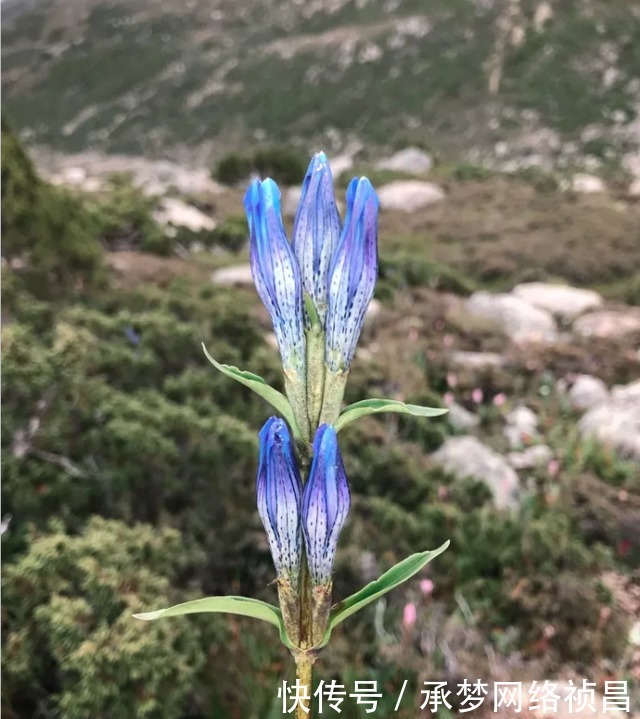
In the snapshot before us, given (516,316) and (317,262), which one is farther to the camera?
(516,316)

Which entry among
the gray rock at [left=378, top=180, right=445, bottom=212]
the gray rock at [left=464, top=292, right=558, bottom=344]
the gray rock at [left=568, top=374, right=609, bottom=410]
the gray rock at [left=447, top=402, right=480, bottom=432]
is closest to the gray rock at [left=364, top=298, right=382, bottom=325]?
the gray rock at [left=464, top=292, right=558, bottom=344]

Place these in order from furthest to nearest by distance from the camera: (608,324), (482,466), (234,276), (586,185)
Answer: (586,185) < (234,276) < (608,324) < (482,466)

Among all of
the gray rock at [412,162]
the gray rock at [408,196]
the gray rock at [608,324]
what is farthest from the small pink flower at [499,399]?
the gray rock at [412,162]

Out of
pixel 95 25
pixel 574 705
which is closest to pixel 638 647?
Result: pixel 574 705

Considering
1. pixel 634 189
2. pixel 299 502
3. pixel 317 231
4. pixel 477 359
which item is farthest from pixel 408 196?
pixel 299 502

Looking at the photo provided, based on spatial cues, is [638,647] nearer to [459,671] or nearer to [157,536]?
[459,671]

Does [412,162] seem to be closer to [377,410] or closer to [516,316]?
[516,316]
